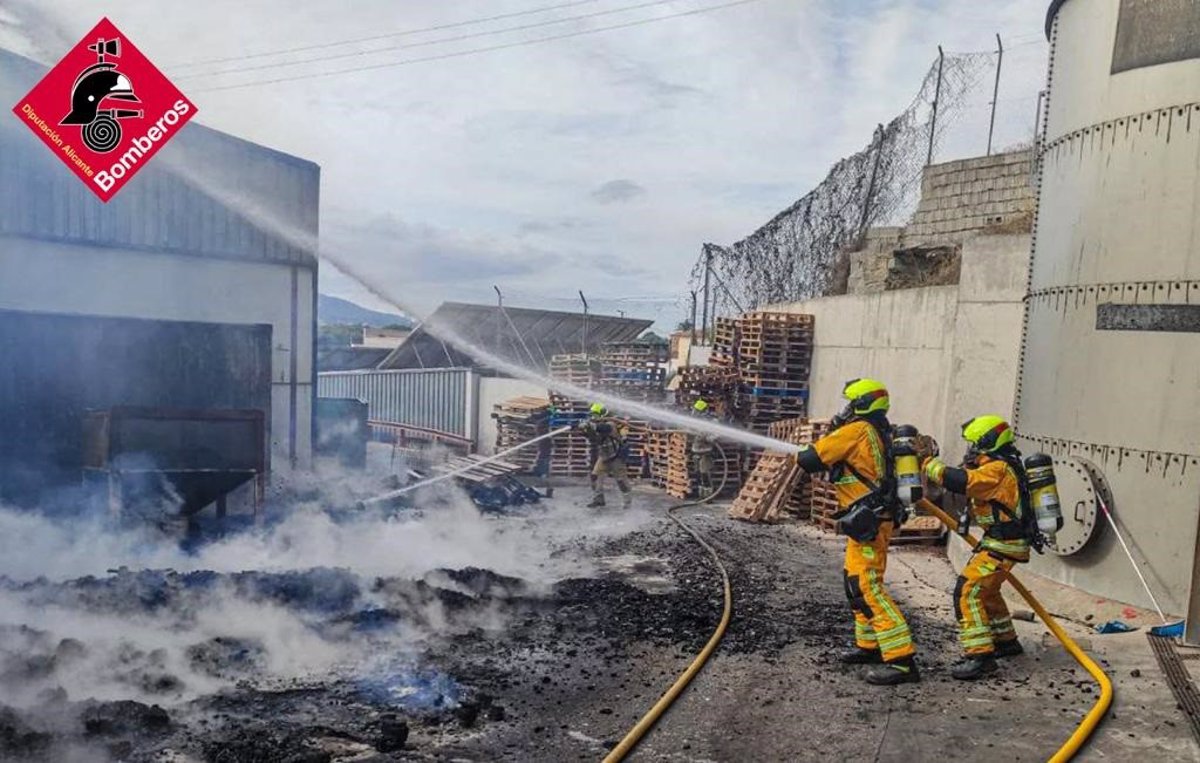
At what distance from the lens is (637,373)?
1970 cm

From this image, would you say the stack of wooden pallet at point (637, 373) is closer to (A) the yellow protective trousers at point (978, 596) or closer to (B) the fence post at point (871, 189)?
(B) the fence post at point (871, 189)

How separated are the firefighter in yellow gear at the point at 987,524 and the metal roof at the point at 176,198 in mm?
10832

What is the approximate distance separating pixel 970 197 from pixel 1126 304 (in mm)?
10136

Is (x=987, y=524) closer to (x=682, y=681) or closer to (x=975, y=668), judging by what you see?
(x=975, y=668)

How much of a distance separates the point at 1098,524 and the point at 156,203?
40.1 feet

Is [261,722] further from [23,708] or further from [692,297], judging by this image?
[692,297]

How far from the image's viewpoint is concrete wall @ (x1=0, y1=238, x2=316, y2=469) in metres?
11.0

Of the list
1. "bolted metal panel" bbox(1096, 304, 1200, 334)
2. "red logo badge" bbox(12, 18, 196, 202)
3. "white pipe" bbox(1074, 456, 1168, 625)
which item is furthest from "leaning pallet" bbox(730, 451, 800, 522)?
"red logo badge" bbox(12, 18, 196, 202)

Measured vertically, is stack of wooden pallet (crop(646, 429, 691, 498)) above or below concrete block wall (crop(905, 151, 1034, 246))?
below

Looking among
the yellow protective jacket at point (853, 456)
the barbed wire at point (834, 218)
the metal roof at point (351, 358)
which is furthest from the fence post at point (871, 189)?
the metal roof at point (351, 358)

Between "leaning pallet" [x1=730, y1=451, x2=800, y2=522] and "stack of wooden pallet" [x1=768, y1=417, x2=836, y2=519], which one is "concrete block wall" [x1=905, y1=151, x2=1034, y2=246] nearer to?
"stack of wooden pallet" [x1=768, y1=417, x2=836, y2=519]

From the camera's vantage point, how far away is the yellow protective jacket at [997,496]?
20.7ft

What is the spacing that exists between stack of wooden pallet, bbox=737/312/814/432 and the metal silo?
8941 mm

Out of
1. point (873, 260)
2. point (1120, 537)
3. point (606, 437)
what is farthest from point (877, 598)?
point (873, 260)
